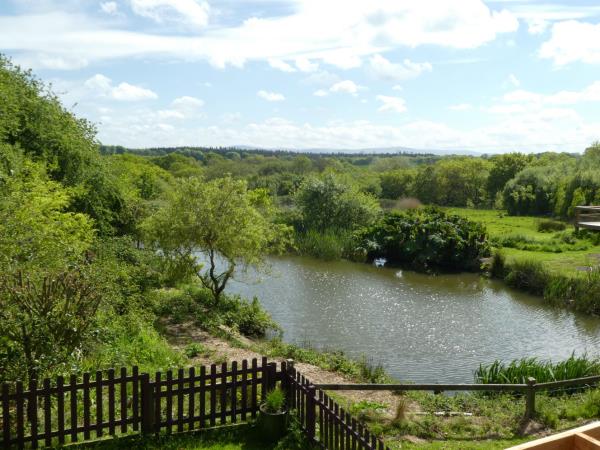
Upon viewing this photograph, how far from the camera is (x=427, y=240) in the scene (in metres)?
32.4

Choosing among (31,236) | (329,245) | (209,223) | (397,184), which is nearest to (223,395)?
(31,236)

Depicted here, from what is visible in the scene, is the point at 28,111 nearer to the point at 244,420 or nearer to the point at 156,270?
the point at 156,270

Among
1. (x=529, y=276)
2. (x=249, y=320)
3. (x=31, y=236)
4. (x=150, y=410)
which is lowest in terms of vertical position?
(x=249, y=320)

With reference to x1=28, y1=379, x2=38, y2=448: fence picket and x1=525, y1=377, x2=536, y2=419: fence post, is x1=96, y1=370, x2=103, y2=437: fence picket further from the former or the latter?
x1=525, y1=377, x2=536, y2=419: fence post

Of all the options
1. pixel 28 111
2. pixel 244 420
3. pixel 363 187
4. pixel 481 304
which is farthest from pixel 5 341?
pixel 363 187

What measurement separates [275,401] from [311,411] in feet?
2.10

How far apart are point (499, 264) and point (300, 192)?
15340 millimetres

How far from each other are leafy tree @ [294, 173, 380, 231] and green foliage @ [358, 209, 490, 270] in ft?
10.3

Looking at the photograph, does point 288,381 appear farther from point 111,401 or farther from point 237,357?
point 237,357

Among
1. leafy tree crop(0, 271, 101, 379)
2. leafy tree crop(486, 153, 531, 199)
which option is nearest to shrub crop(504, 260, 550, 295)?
leafy tree crop(0, 271, 101, 379)

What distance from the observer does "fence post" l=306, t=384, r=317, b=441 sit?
28.7 ft

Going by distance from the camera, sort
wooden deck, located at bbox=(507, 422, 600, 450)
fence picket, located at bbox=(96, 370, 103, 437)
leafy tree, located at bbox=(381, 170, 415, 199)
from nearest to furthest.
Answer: wooden deck, located at bbox=(507, 422, 600, 450) → fence picket, located at bbox=(96, 370, 103, 437) → leafy tree, located at bbox=(381, 170, 415, 199)

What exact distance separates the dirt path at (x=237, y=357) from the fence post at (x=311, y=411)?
2.42 meters

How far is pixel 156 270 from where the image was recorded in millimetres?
20453
